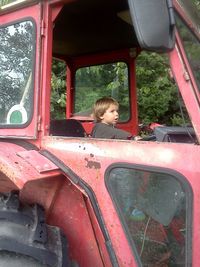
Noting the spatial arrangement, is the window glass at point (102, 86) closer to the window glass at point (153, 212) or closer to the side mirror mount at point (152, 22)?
the window glass at point (153, 212)

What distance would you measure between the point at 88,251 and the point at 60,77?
327cm

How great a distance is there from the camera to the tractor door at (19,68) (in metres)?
2.56

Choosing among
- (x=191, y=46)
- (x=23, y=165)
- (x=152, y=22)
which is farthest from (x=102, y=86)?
(x=152, y=22)

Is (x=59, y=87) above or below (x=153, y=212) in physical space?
above

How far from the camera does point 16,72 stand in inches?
106

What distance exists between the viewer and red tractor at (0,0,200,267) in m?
2.17

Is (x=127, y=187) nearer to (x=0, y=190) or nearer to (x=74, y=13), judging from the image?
(x=0, y=190)

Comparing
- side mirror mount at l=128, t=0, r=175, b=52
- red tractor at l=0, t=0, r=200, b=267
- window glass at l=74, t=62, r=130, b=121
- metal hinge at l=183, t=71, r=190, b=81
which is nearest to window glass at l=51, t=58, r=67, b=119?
window glass at l=74, t=62, r=130, b=121

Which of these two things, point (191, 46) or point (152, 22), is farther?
point (191, 46)

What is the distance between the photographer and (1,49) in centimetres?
279

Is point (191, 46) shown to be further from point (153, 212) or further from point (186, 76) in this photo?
point (153, 212)

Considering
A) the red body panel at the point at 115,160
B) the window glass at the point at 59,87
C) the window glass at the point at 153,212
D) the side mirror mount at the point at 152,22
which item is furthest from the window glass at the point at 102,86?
the side mirror mount at the point at 152,22

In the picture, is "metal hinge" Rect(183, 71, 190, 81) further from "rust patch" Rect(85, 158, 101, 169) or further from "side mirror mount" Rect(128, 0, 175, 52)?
"rust patch" Rect(85, 158, 101, 169)

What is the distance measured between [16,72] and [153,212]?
116 cm
